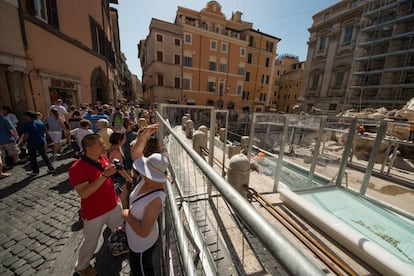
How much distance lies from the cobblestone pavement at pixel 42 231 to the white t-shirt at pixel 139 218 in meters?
1.01

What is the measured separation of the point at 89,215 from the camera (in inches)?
83.7

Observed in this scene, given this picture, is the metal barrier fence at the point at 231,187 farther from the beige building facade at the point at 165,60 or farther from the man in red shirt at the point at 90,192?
the beige building facade at the point at 165,60

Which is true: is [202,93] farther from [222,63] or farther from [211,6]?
[211,6]

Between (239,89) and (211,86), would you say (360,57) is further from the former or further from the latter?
(211,86)

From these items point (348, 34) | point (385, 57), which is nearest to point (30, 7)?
point (385, 57)

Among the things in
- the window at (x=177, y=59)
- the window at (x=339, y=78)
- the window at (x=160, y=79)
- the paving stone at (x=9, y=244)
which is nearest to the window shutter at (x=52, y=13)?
the paving stone at (x=9, y=244)

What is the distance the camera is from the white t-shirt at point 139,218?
1.54m

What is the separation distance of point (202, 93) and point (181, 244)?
28747mm

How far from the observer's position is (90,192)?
2.02 m

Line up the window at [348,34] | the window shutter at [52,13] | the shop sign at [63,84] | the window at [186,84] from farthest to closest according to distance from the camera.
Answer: the window at [186,84]
the window at [348,34]
the shop sign at [63,84]
the window shutter at [52,13]

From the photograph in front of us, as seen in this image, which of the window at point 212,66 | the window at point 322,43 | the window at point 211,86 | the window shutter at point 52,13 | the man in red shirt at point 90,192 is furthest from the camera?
the window at point 211,86

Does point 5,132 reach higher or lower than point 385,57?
lower

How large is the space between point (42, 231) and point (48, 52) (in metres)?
9.45

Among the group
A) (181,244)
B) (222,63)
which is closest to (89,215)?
(181,244)
